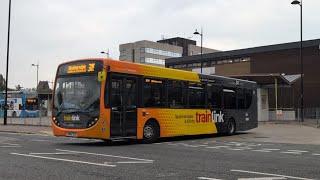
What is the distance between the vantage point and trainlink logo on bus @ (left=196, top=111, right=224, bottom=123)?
21016 millimetres

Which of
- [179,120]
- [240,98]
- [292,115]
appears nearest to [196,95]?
[179,120]

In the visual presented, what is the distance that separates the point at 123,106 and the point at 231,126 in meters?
9.00

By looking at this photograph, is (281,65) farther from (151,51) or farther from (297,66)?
(151,51)

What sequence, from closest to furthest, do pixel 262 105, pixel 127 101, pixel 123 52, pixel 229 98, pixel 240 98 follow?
pixel 127 101
pixel 229 98
pixel 240 98
pixel 262 105
pixel 123 52

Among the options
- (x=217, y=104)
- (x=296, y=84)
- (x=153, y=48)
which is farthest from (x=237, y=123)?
(x=153, y=48)

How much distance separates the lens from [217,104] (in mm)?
22359

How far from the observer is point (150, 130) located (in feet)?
59.3

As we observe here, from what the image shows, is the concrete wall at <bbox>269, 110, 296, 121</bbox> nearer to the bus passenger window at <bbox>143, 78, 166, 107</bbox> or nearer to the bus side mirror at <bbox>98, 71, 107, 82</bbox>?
the bus passenger window at <bbox>143, 78, 166, 107</bbox>

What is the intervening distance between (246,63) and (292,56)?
7.51 m

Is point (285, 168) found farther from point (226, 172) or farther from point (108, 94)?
point (108, 94)

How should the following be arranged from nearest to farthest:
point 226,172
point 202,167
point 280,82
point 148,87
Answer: point 226,172 < point 202,167 < point 148,87 < point 280,82

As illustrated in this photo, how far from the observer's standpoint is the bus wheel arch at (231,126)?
928 inches

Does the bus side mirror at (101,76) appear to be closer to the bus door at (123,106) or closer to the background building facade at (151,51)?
the bus door at (123,106)

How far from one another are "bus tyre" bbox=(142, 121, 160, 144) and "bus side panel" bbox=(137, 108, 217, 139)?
0.23m
